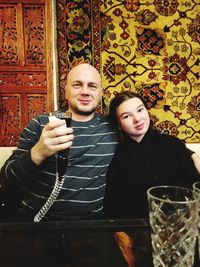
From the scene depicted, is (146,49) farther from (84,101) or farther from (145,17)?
(84,101)

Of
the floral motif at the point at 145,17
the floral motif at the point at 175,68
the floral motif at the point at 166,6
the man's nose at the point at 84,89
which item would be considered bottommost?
the man's nose at the point at 84,89

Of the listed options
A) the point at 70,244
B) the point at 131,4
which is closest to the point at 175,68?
the point at 131,4

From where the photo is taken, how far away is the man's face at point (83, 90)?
6.32 feet

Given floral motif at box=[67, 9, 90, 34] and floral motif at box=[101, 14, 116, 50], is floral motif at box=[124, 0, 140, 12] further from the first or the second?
floral motif at box=[67, 9, 90, 34]

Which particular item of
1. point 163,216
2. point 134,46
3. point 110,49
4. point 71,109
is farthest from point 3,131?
point 163,216

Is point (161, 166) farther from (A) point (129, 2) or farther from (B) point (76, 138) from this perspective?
(A) point (129, 2)

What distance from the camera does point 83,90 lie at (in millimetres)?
1950

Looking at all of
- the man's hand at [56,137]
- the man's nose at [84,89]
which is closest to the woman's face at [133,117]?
the man's nose at [84,89]

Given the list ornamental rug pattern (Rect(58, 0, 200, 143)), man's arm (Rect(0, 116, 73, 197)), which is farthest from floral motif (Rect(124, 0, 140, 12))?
man's arm (Rect(0, 116, 73, 197))

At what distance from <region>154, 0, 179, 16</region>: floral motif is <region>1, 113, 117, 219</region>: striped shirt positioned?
1436 millimetres

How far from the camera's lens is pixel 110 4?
2588mm

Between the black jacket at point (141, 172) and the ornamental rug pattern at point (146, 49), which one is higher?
the ornamental rug pattern at point (146, 49)

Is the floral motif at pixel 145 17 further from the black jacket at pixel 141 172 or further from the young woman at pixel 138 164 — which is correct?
the black jacket at pixel 141 172

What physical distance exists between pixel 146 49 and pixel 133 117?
1095mm
